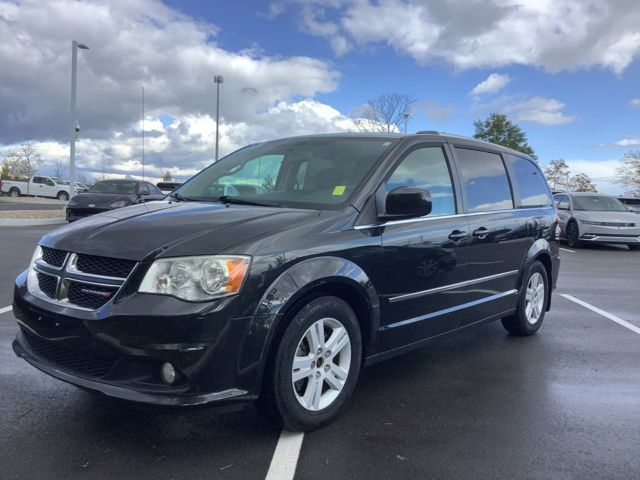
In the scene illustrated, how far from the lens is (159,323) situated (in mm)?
2736

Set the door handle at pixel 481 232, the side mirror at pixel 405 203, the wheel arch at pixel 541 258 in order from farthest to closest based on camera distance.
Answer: the wheel arch at pixel 541 258
the door handle at pixel 481 232
the side mirror at pixel 405 203

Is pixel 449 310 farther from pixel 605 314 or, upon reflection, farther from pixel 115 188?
pixel 115 188

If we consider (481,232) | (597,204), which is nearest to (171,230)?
(481,232)

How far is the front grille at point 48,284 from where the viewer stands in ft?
10.4

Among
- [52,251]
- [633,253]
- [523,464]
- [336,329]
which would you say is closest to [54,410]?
[52,251]

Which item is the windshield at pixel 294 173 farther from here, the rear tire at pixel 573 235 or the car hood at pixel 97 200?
the rear tire at pixel 573 235

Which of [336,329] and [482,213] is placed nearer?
[336,329]

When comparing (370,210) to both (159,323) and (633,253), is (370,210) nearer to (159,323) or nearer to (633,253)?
(159,323)

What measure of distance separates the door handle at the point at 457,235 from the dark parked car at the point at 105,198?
12124 mm

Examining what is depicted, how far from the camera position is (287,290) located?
2990 millimetres

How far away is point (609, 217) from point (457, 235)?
13400 mm

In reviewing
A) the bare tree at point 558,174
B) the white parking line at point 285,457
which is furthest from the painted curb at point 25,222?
the bare tree at point 558,174

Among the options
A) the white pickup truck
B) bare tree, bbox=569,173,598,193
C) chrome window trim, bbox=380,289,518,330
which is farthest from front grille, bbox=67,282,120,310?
bare tree, bbox=569,173,598,193

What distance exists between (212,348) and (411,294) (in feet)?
5.10
